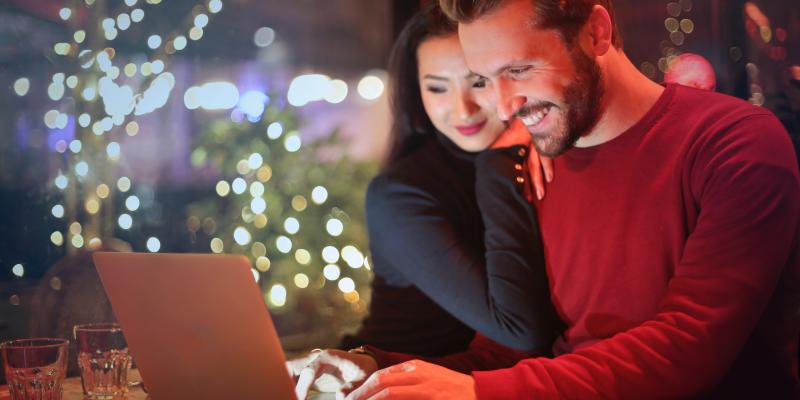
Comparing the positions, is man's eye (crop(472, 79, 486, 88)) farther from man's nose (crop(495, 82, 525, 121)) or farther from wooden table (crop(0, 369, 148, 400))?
wooden table (crop(0, 369, 148, 400))

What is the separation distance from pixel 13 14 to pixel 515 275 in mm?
1973

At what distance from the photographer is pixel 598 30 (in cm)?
171

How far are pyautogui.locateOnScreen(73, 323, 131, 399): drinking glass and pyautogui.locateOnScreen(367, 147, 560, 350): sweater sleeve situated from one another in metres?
0.80

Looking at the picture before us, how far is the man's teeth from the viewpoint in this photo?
1.69 metres

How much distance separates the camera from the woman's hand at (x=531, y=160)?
186cm

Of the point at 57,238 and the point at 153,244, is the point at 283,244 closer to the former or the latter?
the point at 153,244

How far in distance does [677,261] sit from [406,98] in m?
1.04

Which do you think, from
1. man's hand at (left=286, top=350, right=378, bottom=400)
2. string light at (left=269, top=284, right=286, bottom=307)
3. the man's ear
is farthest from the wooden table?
string light at (left=269, top=284, right=286, bottom=307)

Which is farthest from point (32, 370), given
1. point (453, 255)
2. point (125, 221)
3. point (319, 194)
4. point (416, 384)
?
point (319, 194)

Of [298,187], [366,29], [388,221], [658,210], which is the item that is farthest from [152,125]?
[658,210]

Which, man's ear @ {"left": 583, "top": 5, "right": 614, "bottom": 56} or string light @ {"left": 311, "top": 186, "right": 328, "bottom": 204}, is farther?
string light @ {"left": 311, "top": 186, "right": 328, "bottom": 204}

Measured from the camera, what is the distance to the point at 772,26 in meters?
2.29

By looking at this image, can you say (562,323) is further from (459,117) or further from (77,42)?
(77,42)

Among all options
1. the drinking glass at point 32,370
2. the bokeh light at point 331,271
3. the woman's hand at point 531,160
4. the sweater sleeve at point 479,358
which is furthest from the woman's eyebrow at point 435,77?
the bokeh light at point 331,271
